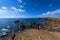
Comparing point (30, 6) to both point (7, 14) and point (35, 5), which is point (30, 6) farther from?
point (7, 14)

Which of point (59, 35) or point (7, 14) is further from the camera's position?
point (59, 35)

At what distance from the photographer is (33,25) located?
8.31ft

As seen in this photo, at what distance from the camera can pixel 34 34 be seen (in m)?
2.49

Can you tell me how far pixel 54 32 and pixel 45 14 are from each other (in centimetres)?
62

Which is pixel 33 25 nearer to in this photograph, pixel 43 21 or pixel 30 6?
pixel 43 21

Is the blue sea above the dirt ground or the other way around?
above

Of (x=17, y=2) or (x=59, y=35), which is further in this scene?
(x=59, y=35)

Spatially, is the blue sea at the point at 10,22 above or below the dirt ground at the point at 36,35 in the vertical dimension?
above

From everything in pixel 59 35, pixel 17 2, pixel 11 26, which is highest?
pixel 17 2

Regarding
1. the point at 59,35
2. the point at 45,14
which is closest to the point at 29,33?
the point at 45,14

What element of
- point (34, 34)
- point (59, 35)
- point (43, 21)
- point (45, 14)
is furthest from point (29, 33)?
point (59, 35)

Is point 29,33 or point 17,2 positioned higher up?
point 17,2

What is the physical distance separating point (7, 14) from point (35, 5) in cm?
85

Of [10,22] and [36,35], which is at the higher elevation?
[10,22]
